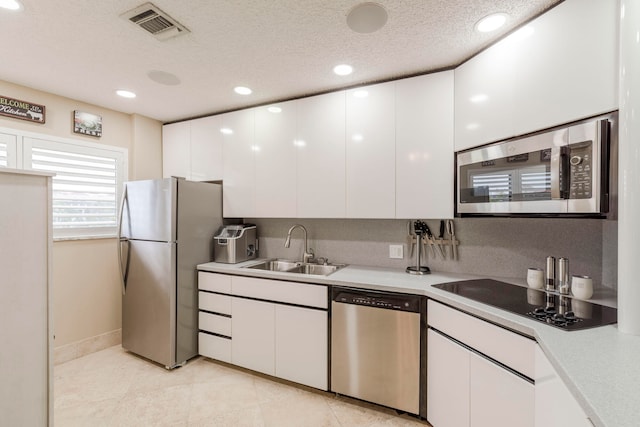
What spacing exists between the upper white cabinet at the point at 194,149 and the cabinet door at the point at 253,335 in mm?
1339

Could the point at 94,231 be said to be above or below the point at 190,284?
above

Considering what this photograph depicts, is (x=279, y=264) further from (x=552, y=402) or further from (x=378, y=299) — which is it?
(x=552, y=402)

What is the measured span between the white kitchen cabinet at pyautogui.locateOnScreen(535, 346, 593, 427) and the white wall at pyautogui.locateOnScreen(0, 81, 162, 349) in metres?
3.32

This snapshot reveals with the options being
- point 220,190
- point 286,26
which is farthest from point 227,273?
point 286,26

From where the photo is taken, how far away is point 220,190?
3.01m

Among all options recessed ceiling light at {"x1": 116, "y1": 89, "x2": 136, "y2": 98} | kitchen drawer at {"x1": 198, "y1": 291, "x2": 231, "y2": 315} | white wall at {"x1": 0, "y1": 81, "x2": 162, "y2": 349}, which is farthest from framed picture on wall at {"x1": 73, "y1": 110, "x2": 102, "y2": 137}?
kitchen drawer at {"x1": 198, "y1": 291, "x2": 231, "y2": 315}

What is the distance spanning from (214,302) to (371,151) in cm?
188

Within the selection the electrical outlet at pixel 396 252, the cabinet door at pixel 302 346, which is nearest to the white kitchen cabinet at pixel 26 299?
the cabinet door at pixel 302 346

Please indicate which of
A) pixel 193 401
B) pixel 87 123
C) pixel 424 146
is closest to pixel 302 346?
pixel 193 401

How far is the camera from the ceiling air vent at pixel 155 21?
154 cm

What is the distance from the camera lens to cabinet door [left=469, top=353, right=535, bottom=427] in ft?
4.12

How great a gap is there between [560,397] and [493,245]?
1367 mm

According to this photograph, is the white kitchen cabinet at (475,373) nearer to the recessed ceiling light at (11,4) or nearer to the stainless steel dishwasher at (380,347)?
the stainless steel dishwasher at (380,347)

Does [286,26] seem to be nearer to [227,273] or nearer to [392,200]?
[392,200]
